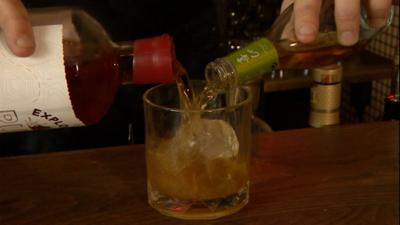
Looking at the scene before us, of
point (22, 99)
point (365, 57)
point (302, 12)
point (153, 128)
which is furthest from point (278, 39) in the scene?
point (365, 57)

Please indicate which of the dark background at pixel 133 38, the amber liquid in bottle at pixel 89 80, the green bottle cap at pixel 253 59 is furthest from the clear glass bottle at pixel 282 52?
the dark background at pixel 133 38

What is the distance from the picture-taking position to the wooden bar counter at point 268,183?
599mm

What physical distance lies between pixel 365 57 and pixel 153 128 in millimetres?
1229

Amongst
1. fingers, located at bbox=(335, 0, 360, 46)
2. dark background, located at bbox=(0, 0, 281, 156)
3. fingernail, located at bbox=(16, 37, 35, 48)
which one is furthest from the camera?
dark background, located at bbox=(0, 0, 281, 156)

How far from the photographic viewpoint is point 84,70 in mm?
603

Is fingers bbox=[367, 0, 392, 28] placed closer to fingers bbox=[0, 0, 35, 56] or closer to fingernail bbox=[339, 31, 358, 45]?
fingernail bbox=[339, 31, 358, 45]

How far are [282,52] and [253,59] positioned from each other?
0.44ft

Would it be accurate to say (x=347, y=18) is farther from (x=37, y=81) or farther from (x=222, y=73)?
(x=37, y=81)

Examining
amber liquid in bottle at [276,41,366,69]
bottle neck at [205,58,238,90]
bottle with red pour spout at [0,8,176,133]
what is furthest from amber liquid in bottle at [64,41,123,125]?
amber liquid in bottle at [276,41,366,69]

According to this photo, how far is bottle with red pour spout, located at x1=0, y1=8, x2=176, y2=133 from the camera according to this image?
1.77 ft

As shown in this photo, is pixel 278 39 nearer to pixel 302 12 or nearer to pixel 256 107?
pixel 302 12

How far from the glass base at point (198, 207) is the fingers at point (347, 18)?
0.67ft

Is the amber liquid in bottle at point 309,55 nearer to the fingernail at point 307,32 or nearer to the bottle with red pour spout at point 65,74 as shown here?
the fingernail at point 307,32

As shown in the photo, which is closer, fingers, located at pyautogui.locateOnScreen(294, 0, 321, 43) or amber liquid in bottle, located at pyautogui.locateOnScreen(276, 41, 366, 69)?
fingers, located at pyautogui.locateOnScreen(294, 0, 321, 43)
